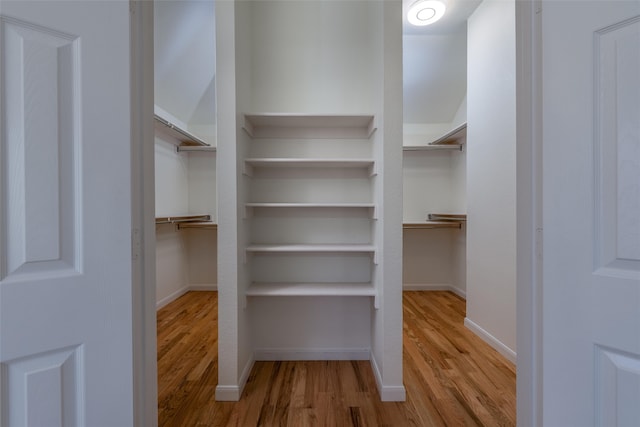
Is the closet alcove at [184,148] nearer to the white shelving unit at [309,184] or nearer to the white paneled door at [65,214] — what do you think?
the white shelving unit at [309,184]

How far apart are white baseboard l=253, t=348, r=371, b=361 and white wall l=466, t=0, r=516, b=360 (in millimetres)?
1161

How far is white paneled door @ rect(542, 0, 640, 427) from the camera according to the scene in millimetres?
670

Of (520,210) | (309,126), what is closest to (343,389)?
(520,210)

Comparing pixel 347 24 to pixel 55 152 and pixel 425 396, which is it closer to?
pixel 55 152

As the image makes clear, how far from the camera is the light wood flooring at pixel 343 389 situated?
5.44 ft

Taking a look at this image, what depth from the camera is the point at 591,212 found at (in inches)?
28.2

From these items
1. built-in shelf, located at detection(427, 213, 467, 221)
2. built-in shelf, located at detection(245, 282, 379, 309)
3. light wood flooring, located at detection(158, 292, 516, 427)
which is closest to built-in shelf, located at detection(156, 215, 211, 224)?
light wood flooring, located at detection(158, 292, 516, 427)

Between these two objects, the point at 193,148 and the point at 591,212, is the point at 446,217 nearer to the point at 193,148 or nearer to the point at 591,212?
the point at 591,212

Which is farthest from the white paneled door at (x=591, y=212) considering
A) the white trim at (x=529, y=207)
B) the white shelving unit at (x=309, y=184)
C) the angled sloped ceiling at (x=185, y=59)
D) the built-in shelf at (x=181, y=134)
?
the built-in shelf at (x=181, y=134)

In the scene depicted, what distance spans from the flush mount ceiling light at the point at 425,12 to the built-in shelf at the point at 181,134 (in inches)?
105

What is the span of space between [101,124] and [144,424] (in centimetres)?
92

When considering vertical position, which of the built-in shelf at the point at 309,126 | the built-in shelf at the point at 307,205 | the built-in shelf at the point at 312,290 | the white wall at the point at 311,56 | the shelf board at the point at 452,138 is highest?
the white wall at the point at 311,56

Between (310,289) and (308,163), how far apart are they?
910mm

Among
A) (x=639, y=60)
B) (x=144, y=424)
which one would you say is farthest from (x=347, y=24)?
(x=144, y=424)
